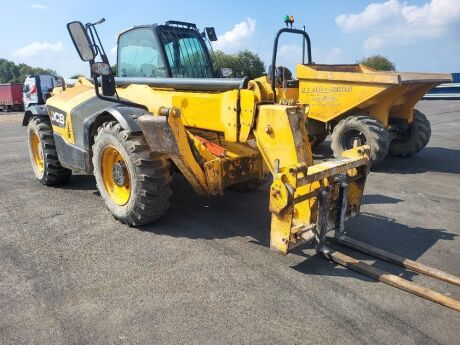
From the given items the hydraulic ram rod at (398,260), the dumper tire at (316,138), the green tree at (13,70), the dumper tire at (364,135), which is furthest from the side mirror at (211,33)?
the green tree at (13,70)

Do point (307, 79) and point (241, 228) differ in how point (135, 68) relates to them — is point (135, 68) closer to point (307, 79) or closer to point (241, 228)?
point (241, 228)

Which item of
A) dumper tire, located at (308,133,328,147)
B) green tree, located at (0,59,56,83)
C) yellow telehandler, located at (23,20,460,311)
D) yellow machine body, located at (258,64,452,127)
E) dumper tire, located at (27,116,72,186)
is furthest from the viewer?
green tree, located at (0,59,56,83)

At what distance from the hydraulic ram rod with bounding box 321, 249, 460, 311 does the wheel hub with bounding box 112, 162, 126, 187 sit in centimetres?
235

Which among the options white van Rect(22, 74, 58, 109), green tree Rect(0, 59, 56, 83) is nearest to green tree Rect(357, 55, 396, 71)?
white van Rect(22, 74, 58, 109)

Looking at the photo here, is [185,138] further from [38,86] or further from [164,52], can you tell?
[38,86]

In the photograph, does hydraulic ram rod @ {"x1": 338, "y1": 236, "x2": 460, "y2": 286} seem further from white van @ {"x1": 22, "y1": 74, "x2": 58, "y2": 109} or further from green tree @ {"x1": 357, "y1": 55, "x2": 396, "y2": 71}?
green tree @ {"x1": 357, "y1": 55, "x2": 396, "y2": 71}

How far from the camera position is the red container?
101ft

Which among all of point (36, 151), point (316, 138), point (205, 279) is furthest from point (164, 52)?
point (316, 138)

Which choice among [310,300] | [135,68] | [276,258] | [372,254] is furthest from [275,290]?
[135,68]

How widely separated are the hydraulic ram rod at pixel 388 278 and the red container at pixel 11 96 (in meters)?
32.5

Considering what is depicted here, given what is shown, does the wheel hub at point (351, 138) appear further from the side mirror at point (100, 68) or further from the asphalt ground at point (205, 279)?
the side mirror at point (100, 68)

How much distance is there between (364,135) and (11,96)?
30155mm

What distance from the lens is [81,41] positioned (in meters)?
4.46

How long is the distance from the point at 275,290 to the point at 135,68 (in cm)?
370
